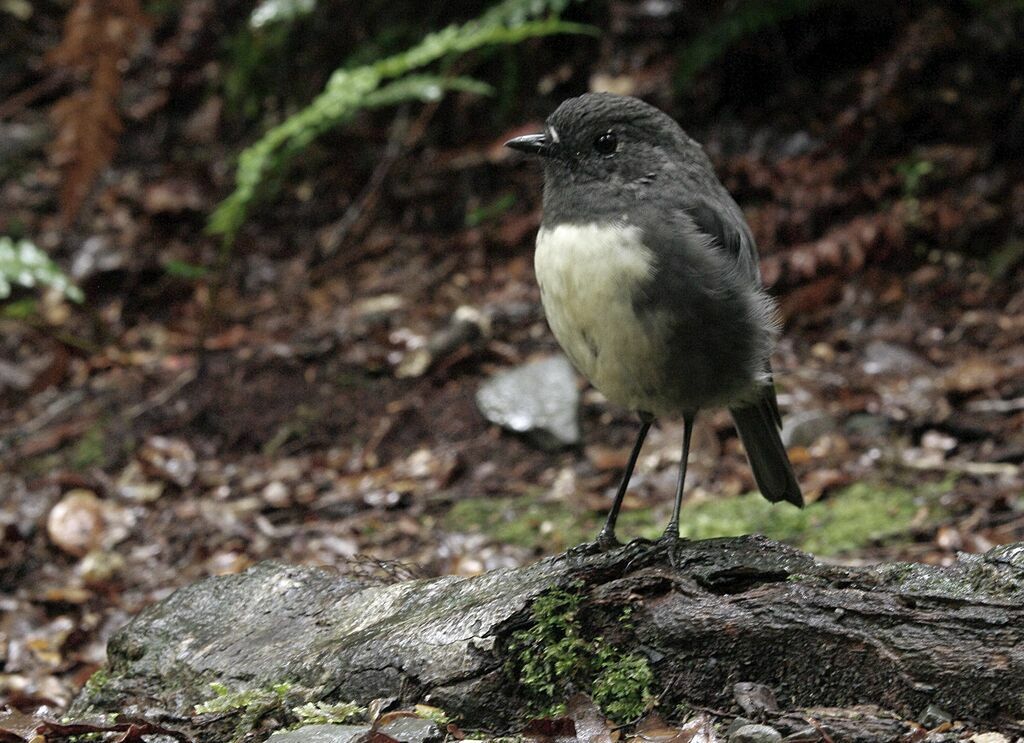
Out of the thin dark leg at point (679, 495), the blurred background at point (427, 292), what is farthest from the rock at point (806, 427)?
the thin dark leg at point (679, 495)

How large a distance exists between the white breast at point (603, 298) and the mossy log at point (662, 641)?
0.51m

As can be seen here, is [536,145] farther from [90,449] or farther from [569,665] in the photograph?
[90,449]

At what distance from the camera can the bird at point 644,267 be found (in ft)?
9.83

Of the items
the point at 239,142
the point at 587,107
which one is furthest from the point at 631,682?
the point at 239,142

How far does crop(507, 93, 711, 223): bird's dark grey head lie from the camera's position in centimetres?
316

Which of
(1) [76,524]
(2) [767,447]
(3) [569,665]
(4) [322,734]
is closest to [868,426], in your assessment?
(2) [767,447]

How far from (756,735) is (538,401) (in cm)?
338

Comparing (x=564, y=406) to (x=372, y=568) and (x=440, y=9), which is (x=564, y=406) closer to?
(x=372, y=568)

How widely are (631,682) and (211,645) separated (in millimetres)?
1271

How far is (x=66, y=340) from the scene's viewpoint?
6379mm

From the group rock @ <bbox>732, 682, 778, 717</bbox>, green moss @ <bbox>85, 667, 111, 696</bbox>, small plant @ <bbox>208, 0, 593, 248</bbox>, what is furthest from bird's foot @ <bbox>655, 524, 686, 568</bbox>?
small plant @ <bbox>208, 0, 593, 248</bbox>

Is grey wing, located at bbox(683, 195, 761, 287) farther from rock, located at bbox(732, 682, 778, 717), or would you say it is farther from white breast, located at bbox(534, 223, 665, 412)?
rock, located at bbox(732, 682, 778, 717)

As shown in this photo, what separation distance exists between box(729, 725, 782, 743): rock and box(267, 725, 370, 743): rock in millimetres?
810

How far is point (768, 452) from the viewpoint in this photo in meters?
3.75
